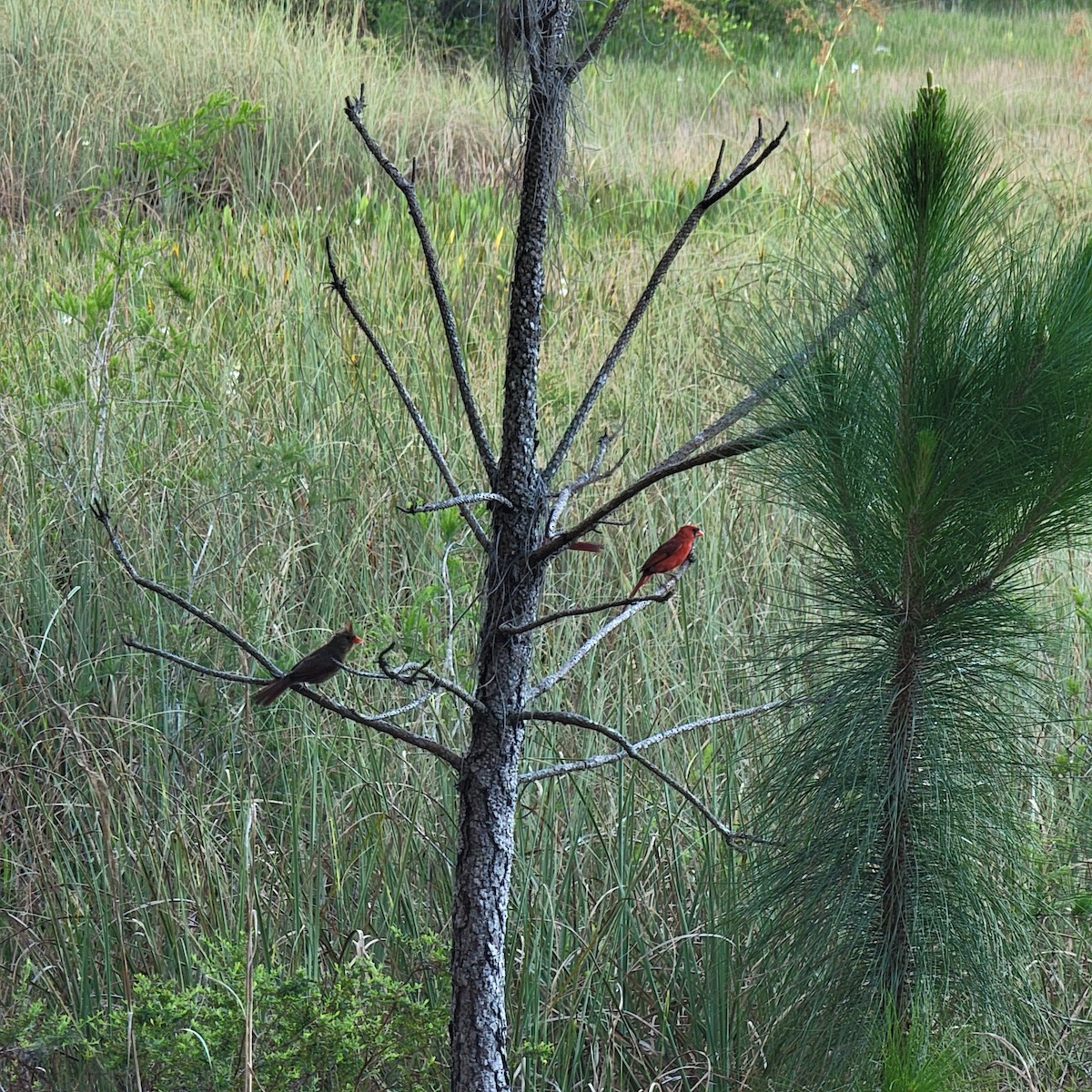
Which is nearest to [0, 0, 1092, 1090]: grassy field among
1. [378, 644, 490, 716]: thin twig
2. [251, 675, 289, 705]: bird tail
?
[378, 644, 490, 716]: thin twig

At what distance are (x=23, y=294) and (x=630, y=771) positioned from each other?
283 cm

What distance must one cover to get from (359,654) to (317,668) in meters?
1.15

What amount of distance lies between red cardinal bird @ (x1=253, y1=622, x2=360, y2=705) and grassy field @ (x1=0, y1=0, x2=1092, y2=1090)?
0.11 m

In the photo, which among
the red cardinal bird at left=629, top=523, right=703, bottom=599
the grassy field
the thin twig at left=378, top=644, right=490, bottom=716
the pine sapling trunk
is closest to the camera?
the thin twig at left=378, top=644, right=490, bottom=716

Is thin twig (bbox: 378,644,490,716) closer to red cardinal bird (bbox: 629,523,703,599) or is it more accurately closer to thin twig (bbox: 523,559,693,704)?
thin twig (bbox: 523,559,693,704)

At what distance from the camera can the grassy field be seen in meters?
1.74

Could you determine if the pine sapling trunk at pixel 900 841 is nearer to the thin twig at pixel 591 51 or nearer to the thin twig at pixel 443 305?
the thin twig at pixel 443 305

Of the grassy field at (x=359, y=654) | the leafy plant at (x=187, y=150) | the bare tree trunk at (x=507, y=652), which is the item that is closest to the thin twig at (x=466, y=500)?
the bare tree trunk at (x=507, y=652)

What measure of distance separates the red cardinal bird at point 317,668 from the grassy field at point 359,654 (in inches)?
4.4

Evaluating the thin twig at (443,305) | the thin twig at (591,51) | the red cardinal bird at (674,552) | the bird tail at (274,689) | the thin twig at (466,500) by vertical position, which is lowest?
the bird tail at (274,689)

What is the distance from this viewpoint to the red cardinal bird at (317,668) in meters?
1.14

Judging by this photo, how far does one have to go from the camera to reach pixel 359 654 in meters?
2.30

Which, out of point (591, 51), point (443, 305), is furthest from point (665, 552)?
point (591, 51)

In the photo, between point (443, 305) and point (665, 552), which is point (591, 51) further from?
point (665, 552)
